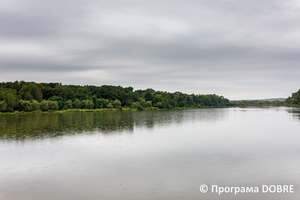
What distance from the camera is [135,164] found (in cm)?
1190

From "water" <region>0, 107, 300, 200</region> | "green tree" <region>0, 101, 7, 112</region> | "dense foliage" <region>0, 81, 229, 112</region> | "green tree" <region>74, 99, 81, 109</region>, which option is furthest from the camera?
"green tree" <region>74, 99, 81, 109</region>

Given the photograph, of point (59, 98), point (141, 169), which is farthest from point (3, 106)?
point (141, 169)

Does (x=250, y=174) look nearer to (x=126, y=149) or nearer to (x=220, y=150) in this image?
(x=220, y=150)

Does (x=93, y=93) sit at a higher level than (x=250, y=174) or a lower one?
higher

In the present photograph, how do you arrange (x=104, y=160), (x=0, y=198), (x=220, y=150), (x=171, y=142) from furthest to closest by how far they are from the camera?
(x=171, y=142) < (x=220, y=150) < (x=104, y=160) < (x=0, y=198)

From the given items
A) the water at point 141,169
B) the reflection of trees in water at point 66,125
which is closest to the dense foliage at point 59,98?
the reflection of trees in water at point 66,125

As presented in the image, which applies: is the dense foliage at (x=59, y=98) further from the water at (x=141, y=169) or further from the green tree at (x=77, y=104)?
the water at (x=141, y=169)

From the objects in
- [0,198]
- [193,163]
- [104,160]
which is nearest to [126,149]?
[104,160]

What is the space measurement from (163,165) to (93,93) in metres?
92.7
